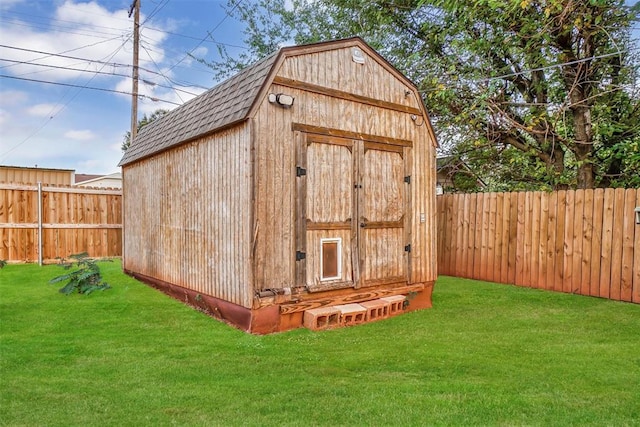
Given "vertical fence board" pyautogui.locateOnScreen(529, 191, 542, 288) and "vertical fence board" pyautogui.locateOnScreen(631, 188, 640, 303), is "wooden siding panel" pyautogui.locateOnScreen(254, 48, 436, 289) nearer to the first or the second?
"vertical fence board" pyautogui.locateOnScreen(529, 191, 542, 288)

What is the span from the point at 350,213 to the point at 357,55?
2.16 meters

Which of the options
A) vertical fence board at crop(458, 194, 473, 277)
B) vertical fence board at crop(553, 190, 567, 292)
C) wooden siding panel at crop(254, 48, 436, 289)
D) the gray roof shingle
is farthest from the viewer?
vertical fence board at crop(458, 194, 473, 277)

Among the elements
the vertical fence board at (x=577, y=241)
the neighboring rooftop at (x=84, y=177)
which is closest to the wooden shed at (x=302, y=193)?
the vertical fence board at (x=577, y=241)

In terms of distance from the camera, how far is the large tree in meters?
7.20

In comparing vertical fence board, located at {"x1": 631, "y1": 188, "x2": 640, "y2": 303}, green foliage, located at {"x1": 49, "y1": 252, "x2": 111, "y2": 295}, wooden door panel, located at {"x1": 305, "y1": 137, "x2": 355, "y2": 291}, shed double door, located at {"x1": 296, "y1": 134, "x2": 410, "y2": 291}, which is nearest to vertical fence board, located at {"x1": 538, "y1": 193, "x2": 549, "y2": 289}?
vertical fence board, located at {"x1": 631, "y1": 188, "x2": 640, "y2": 303}

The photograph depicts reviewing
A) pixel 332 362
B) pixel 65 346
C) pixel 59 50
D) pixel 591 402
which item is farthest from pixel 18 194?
pixel 591 402

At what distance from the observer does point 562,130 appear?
25.2 ft

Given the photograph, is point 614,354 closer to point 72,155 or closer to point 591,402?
point 591,402

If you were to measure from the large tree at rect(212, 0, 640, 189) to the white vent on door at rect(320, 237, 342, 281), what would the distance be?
435 centimetres

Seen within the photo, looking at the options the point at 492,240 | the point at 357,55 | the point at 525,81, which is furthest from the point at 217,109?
the point at 525,81

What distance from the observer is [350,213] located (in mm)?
5242

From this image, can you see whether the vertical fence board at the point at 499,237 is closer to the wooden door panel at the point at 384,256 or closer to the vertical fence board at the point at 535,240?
the vertical fence board at the point at 535,240

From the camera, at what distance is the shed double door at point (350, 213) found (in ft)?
16.0

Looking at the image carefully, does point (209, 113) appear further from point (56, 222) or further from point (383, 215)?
point (56, 222)
